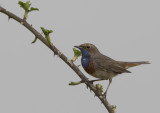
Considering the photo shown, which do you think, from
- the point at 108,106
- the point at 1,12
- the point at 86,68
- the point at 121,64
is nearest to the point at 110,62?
the point at 121,64

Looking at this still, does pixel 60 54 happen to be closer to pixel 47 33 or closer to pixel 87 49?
pixel 47 33

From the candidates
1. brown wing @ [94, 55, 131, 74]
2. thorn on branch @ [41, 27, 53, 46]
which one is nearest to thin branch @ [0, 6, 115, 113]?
thorn on branch @ [41, 27, 53, 46]

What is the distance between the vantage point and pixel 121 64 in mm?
6203

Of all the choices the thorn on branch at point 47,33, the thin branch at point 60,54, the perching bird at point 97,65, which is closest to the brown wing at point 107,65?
the perching bird at point 97,65

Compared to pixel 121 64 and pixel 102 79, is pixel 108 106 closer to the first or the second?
pixel 102 79

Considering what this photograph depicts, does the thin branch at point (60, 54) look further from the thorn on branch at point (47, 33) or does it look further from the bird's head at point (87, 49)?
Answer: the bird's head at point (87, 49)

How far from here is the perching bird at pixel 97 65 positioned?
558 cm

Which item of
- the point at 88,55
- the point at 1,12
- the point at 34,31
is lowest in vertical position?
the point at 88,55

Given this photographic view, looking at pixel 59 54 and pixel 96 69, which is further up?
pixel 59 54

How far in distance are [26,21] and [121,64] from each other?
3207mm

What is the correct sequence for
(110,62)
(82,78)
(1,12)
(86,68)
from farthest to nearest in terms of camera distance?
1. (110,62)
2. (86,68)
3. (82,78)
4. (1,12)

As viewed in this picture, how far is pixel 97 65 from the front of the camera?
18.7ft

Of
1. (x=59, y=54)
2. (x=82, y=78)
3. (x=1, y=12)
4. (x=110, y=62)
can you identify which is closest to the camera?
(x=1, y=12)

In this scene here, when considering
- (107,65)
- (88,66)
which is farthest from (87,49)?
(107,65)
